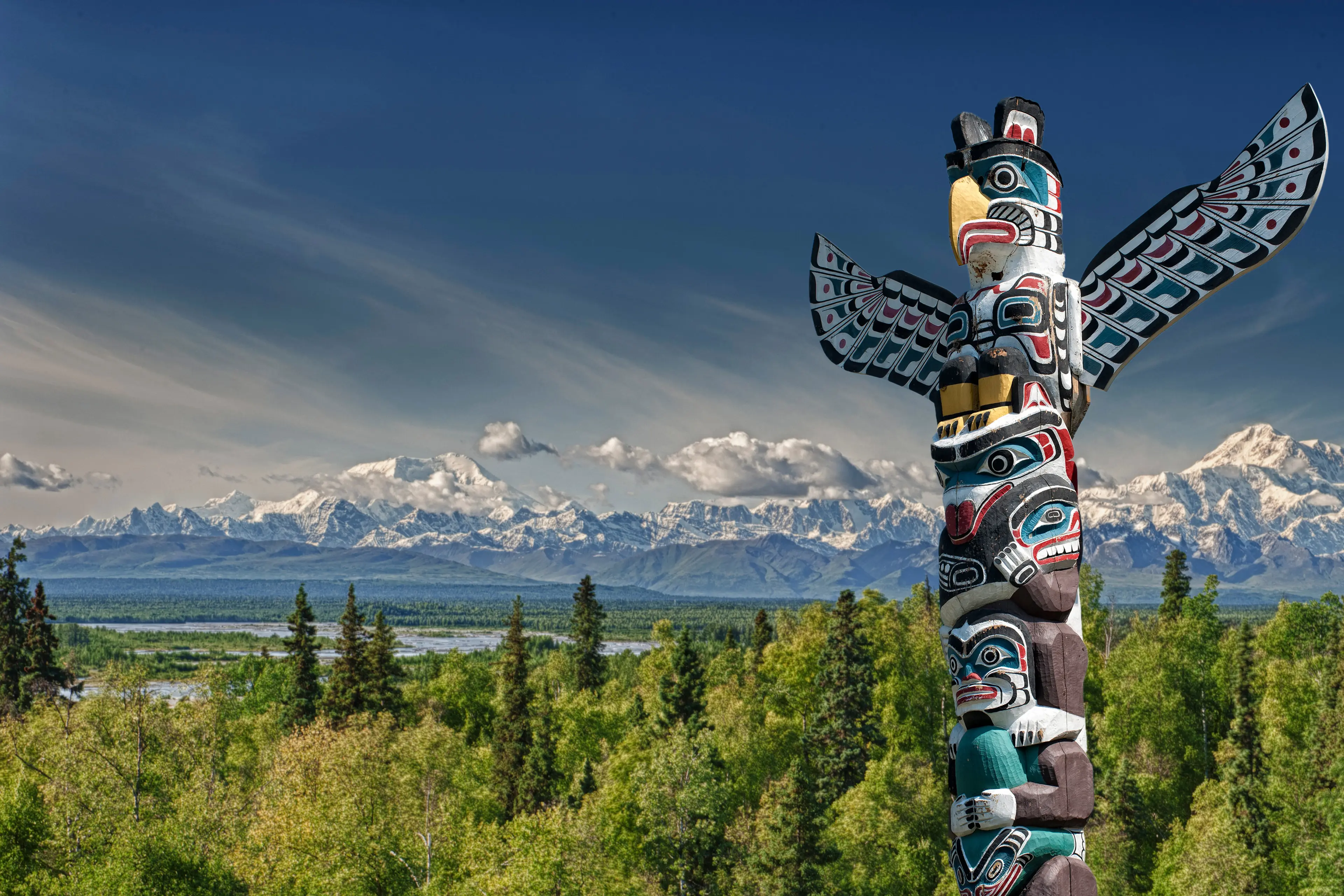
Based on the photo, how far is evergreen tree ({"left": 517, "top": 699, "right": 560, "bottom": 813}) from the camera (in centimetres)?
5322

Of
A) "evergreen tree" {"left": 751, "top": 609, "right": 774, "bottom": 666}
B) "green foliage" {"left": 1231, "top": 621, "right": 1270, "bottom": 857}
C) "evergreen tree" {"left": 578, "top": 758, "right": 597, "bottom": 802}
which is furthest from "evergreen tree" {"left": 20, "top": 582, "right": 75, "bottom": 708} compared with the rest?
"green foliage" {"left": 1231, "top": 621, "right": 1270, "bottom": 857}

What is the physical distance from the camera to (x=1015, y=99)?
47.6 feet

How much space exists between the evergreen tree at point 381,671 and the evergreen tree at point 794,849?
1173 inches

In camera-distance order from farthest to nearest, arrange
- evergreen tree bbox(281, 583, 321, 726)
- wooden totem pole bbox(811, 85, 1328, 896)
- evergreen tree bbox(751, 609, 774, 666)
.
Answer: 1. evergreen tree bbox(751, 609, 774, 666)
2. evergreen tree bbox(281, 583, 321, 726)
3. wooden totem pole bbox(811, 85, 1328, 896)

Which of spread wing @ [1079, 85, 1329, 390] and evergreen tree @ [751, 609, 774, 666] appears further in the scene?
evergreen tree @ [751, 609, 774, 666]

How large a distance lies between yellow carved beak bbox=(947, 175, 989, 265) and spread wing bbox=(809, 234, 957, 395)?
260 centimetres

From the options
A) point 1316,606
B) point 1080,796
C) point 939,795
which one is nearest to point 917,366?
point 1080,796

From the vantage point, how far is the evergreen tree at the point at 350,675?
57500mm

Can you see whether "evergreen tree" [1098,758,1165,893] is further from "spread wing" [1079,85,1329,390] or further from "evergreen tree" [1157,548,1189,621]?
"spread wing" [1079,85,1329,390]

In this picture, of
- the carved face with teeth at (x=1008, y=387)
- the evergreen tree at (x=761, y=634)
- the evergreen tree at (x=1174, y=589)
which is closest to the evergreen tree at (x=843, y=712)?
the evergreen tree at (x=761, y=634)

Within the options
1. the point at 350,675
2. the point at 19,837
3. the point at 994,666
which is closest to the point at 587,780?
the point at 350,675

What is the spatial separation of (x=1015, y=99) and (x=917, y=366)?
194 inches

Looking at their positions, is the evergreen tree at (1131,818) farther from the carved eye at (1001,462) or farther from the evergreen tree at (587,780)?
the carved eye at (1001,462)

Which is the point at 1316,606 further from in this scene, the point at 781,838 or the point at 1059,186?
the point at 1059,186
